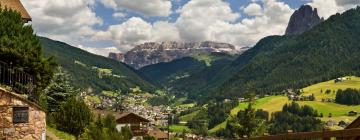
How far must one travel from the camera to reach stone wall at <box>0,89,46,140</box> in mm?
20859

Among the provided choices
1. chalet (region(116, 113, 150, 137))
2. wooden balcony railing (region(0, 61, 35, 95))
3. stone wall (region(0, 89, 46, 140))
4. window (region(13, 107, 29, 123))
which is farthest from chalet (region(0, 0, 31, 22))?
chalet (region(116, 113, 150, 137))

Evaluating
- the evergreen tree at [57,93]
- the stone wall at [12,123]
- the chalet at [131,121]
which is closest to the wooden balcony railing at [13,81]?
the stone wall at [12,123]

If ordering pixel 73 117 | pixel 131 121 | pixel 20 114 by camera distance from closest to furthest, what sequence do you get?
pixel 20 114, pixel 73 117, pixel 131 121

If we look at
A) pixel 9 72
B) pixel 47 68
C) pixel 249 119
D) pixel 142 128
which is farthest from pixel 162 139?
pixel 9 72

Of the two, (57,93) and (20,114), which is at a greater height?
(57,93)

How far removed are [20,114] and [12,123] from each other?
1.82 ft

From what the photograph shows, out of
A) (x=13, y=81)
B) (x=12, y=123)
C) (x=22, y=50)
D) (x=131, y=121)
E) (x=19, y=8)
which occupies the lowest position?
(x=131, y=121)

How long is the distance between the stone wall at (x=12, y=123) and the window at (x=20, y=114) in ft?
0.47

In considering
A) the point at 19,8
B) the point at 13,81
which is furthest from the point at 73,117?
the point at 13,81

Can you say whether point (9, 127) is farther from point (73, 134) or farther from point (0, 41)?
point (73, 134)

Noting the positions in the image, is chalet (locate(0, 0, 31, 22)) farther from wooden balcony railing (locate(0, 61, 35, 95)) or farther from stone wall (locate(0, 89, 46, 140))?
stone wall (locate(0, 89, 46, 140))

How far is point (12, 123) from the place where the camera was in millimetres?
21125

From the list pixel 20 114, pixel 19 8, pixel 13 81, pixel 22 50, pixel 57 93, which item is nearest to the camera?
pixel 20 114

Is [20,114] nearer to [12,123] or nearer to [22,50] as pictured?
[12,123]
